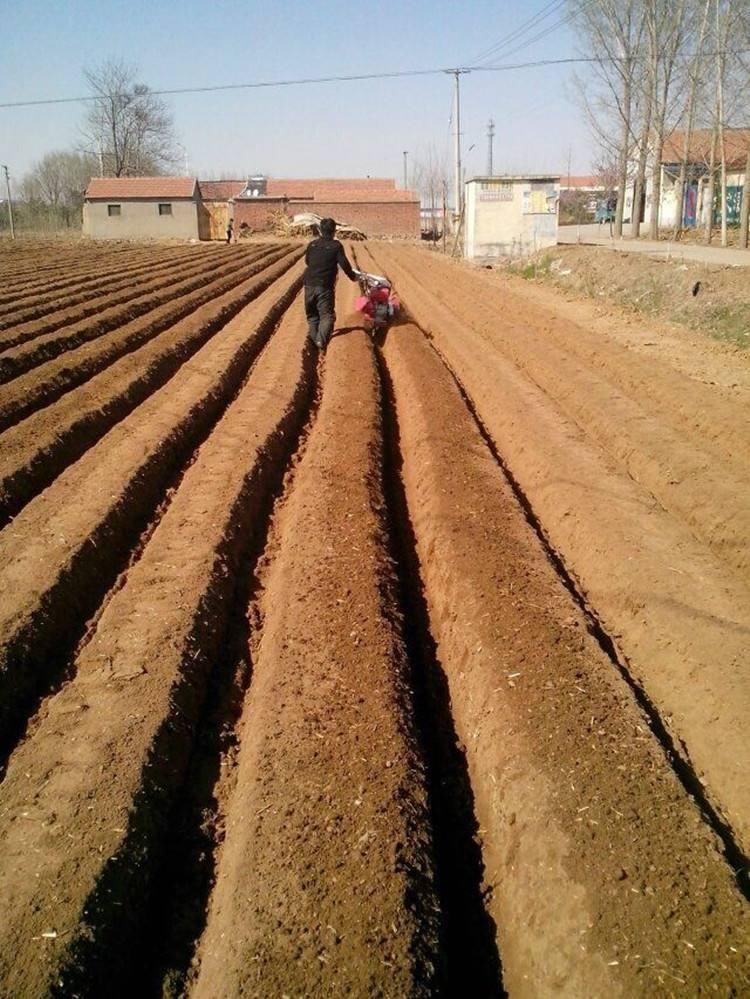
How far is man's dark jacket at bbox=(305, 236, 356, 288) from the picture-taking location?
34.2 ft

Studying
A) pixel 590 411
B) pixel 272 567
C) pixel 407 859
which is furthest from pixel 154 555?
pixel 590 411

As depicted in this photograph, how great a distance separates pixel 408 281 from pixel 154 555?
18.4 meters

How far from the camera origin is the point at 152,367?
32.6ft

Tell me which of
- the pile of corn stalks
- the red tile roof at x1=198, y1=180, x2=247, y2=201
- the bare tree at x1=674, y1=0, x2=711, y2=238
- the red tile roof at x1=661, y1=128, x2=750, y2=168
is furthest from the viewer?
the red tile roof at x1=198, y1=180, x2=247, y2=201

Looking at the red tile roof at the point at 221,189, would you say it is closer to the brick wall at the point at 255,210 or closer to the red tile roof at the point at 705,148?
the brick wall at the point at 255,210

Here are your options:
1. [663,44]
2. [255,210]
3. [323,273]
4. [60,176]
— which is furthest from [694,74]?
[60,176]

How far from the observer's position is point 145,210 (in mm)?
57062

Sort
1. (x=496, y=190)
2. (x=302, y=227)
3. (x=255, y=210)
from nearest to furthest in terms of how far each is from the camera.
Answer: (x=496, y=190) → (x=302, y=227) → (x=255, y=210)

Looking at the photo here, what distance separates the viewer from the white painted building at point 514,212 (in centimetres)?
2756

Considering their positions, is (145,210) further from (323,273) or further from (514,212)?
(323,273)

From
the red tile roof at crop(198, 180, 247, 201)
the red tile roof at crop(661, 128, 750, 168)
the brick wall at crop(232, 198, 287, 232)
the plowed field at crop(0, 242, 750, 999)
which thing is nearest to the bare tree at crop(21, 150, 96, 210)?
the red tile roof at crop(198, 180, 247, 201)

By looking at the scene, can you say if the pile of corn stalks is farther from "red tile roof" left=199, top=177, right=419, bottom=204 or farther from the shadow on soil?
the shadow on soil

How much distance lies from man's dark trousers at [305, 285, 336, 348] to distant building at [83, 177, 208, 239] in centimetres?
5019

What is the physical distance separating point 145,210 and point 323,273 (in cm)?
5283
